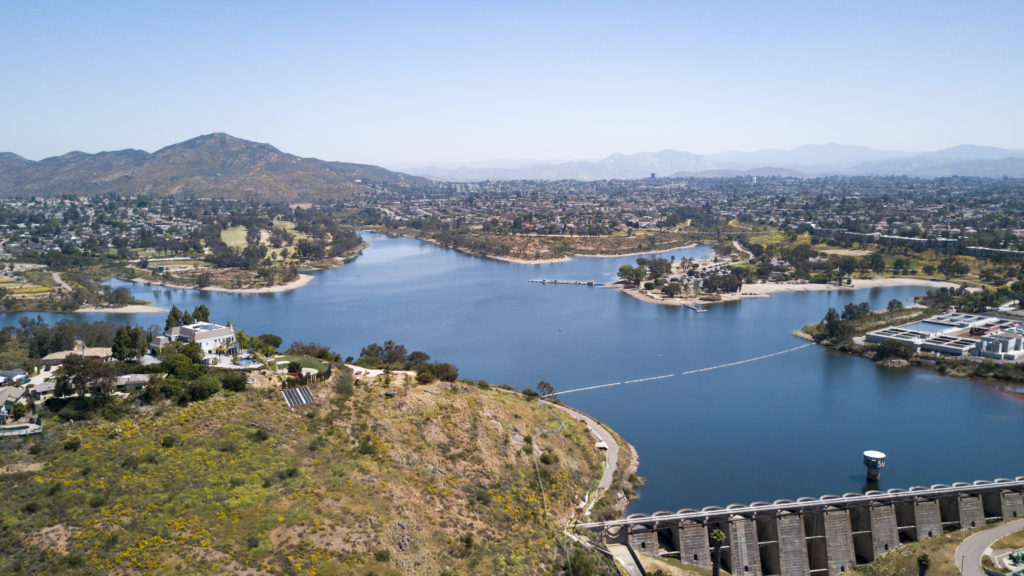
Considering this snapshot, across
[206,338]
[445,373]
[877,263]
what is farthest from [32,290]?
[877,263]

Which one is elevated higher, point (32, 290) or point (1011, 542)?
point (32, 290)

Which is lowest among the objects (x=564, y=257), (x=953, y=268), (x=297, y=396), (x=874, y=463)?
(x=874, y=463)

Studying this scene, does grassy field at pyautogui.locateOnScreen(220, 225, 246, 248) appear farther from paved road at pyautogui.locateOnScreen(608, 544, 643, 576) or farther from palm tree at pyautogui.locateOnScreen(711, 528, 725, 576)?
palm tree at pyautogui.locateOnScreen(711, 528, 725, 576)

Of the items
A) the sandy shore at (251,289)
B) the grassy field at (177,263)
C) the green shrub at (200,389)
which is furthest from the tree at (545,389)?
the grassy field at (177,263)

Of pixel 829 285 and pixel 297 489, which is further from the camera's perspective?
pixel 829 285

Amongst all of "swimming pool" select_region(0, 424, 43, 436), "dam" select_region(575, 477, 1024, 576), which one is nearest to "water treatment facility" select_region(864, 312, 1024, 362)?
"dam" select_region(575, 477, 1024, 576)

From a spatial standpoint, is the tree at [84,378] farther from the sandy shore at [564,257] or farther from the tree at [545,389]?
the sandy shore at [564,257]

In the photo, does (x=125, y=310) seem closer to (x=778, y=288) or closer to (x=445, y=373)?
(x=445, y=373)
